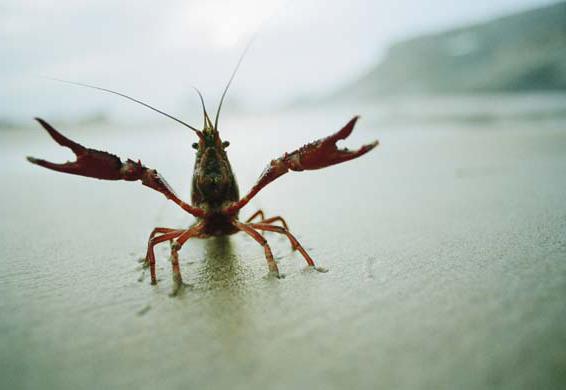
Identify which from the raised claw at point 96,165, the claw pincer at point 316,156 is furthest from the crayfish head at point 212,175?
the raised claw at point 96,165

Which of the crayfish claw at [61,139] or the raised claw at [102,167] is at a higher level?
the crayfish claw at [61,139]

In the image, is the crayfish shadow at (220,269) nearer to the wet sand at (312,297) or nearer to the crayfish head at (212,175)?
the wet sand at (312,297)

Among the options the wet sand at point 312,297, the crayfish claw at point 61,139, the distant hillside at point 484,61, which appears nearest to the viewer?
the wet sand at point 312,297

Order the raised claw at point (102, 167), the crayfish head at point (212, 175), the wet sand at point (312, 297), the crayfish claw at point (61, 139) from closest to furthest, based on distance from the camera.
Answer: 1. the wet sand at point (312, 297)
2. the crayfish claw at point (61, 139)
3. the raised claw at point (102, 167)
4. the crayfish head at point (212, 175)

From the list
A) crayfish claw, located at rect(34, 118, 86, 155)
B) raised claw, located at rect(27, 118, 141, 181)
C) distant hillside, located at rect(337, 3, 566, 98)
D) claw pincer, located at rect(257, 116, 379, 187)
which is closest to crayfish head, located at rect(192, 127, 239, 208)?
claw pincer, located at rect(257, 116, 379, 187)

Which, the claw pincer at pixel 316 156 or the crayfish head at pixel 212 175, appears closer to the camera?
the claw pincer at pixel 316 156

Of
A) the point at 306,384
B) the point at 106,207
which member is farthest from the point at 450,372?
the point at 106,207

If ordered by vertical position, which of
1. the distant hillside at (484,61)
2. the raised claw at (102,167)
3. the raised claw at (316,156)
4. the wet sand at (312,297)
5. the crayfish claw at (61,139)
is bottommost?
the wet sand at (312,297)
